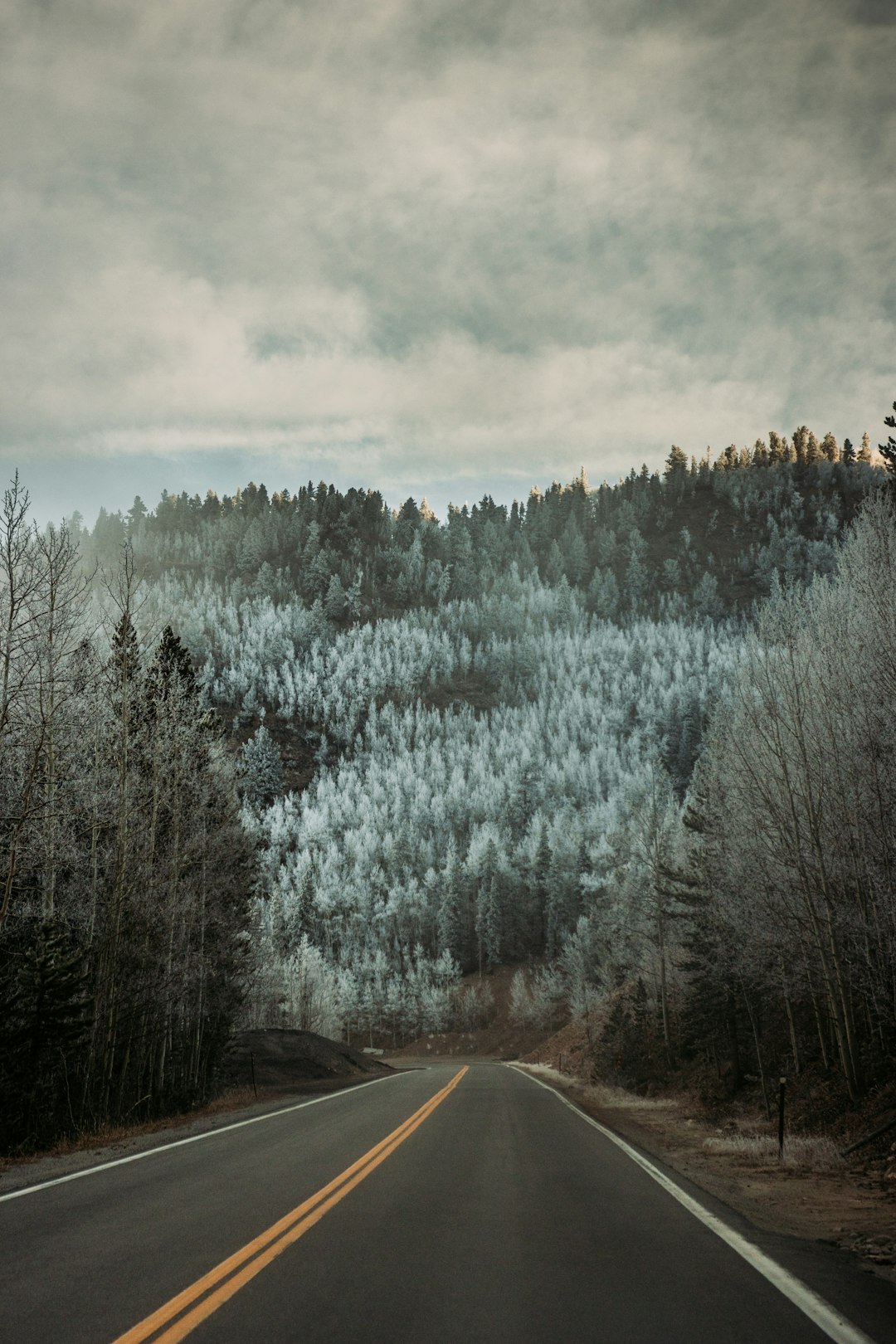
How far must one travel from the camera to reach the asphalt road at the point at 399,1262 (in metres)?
4.30

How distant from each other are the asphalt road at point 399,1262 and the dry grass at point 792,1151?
3.35 metres

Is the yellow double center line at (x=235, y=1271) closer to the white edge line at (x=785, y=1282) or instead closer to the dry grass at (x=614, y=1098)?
the white edge line at (x=785, y=1282)

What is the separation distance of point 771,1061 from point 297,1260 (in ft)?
78.6

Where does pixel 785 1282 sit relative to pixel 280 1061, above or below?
above

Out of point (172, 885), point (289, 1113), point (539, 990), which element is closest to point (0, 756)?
point (172, 885)

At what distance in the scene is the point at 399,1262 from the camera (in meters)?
5.47

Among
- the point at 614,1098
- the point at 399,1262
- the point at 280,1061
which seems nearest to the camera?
the point at 399,1262

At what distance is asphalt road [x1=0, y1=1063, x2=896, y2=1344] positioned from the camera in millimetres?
4297

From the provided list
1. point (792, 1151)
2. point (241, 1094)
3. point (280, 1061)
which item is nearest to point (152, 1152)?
point (792, 1151)

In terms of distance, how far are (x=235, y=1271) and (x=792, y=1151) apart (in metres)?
10.0

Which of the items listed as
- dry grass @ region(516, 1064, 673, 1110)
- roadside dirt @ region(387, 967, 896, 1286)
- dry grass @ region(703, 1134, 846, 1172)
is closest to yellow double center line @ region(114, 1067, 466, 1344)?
roadside dirt @ region(387, 967, 896, 1286)

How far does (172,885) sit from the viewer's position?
1912 cm

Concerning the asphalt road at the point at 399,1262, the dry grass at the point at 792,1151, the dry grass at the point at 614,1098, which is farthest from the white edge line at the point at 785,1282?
the dry grass at the point at 614,1098

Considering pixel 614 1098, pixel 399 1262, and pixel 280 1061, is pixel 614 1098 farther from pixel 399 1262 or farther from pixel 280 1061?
pixel 399 1262
